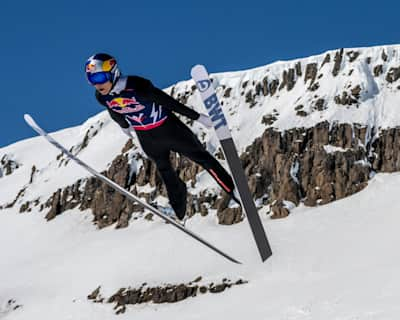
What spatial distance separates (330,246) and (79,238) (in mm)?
50342

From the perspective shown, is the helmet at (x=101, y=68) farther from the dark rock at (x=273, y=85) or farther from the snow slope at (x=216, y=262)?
the dark rock at (x=273, y=85)

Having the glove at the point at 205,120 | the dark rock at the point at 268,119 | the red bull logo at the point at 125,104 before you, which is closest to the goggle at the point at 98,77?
the red bull logo at the point at 125,104

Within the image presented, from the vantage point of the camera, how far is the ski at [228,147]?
10594 mm

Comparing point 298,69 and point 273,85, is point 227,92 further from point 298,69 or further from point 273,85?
point 298,69

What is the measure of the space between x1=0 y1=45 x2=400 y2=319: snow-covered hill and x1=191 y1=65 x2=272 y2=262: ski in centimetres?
2999

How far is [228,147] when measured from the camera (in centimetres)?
1107

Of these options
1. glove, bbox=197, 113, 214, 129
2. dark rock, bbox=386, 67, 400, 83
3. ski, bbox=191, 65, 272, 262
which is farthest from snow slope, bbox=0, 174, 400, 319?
glove, bbox=197, 113, 214, 129

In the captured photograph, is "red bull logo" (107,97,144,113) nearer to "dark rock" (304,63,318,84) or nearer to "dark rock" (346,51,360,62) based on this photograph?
"dark rock" (304,63,318,84)

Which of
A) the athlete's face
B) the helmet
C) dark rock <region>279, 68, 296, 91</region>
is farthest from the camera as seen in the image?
dark rock <region>279, 68, 296, 91</region>

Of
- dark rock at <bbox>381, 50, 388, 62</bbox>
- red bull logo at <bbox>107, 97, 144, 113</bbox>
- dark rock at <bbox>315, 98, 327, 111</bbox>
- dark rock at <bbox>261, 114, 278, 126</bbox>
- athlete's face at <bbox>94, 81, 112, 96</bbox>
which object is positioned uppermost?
athlete's face at <bbox>94, 81, 112, 96</bbox>

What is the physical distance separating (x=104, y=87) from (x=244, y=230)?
8160 cm

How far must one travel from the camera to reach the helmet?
9.85 metres

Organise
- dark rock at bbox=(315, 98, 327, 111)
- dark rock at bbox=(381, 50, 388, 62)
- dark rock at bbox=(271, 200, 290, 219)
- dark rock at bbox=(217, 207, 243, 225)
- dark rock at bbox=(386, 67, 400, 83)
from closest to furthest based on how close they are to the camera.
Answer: dark rock at bbox=(271, 200, 290, 219)
dark rock at bbox=(217, 207, 243, 225)
dark rock at bbox=(315, 98, 327, 111)
dark rock at bbox=(386, 67, 400, 83)
dark rock at bbox=(381, 50, 388, 62)

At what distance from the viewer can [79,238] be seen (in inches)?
4382
